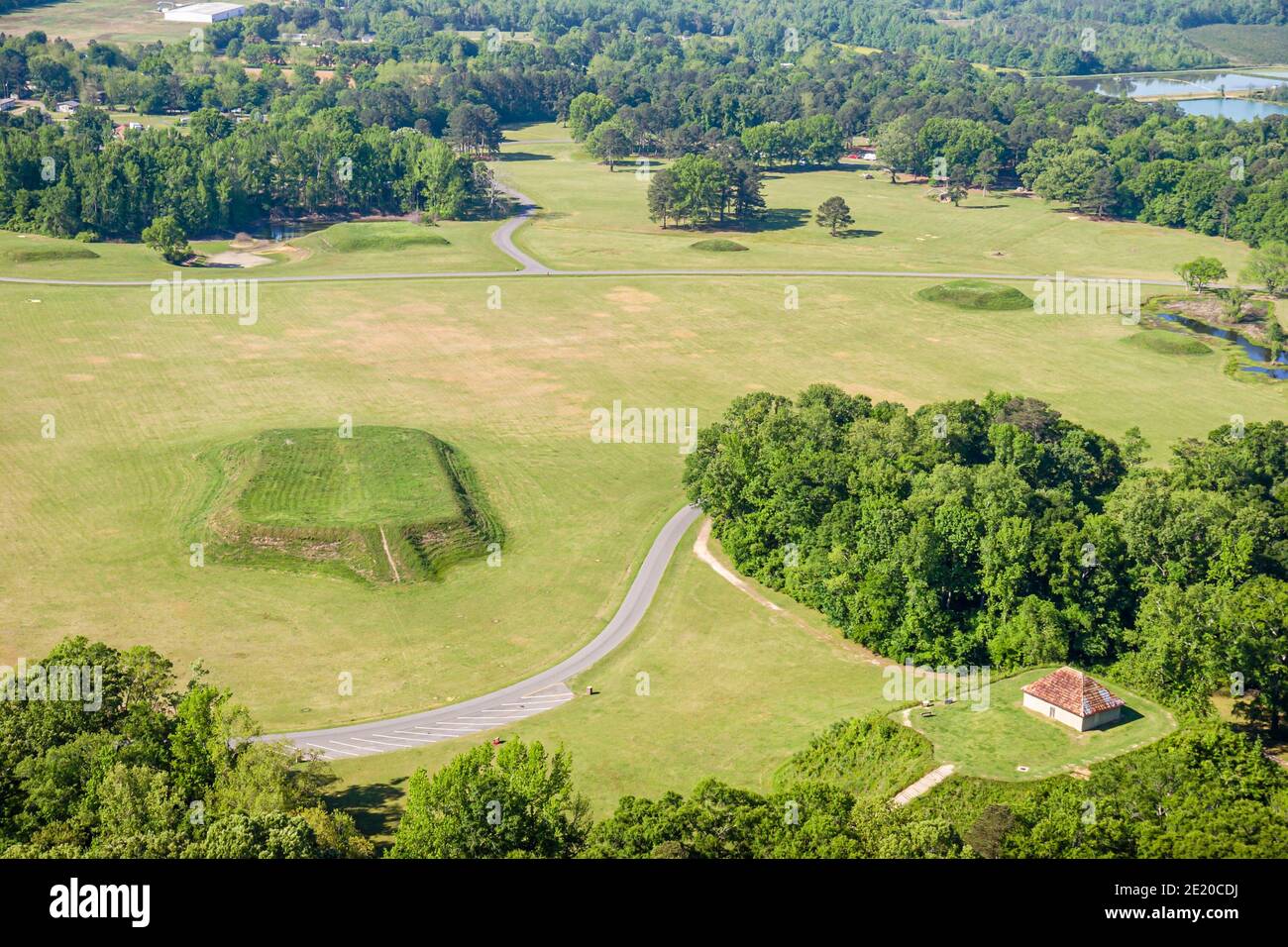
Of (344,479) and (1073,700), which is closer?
(1073,700)

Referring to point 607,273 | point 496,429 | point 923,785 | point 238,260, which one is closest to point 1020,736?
point 923,785

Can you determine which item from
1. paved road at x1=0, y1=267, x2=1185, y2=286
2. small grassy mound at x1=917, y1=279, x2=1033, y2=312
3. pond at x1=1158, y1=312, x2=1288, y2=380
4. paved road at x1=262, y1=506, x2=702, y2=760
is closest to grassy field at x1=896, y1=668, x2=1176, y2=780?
paved road at x1=262, y1=506, x2=702, y2=760

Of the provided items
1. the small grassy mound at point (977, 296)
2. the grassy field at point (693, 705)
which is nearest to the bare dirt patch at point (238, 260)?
the small grassy mound at point (977, 296)

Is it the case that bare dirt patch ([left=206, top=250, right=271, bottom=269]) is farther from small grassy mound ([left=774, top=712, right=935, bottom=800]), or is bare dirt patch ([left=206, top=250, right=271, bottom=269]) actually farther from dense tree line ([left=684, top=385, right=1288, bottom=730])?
small grassy mound ([left=774, top=712, right=935, bottom=800])

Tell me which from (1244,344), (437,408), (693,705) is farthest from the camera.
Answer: (1244,344)

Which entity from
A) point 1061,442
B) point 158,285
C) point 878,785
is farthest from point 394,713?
point 158,285

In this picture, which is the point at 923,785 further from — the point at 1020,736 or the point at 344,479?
the point at 344,479

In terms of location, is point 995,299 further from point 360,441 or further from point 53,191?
point 53,191
